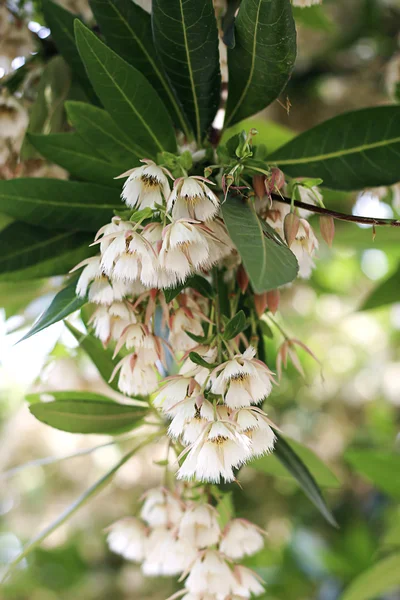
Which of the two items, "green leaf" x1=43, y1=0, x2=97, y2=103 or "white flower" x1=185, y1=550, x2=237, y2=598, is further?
"green leaf" x1=43, y1=0, x2=97, y2=103

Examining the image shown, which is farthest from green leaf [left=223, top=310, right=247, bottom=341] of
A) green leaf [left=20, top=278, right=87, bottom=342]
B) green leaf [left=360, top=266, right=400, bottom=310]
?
green leaf [left=360, top=266, right=400, bottom=310]

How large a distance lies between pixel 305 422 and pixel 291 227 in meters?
2.02

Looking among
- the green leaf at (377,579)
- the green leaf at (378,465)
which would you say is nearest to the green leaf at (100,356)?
the green leaf at (378,465)

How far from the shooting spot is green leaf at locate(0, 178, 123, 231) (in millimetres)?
665

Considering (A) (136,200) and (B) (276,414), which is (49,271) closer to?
(A) (136,200)

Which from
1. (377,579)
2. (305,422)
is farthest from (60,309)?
(305,422)

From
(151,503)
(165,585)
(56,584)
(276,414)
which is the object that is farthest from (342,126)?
Answer: (56,584)

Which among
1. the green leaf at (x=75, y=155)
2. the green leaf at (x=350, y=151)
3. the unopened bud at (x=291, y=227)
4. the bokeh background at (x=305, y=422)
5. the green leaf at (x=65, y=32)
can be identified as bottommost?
the bokeh background at (x=305, y=422)

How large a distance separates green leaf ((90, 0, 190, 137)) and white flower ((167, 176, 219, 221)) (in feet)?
0.70

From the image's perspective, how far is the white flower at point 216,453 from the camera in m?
0.48

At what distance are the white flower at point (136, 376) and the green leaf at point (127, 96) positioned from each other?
0.79ft

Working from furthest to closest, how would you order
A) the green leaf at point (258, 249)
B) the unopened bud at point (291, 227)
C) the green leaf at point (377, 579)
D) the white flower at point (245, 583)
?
1. the green leaf at point (377, 579)
2. the white flower at point (245, 583)
3. the unopened bud at point (291, 227)
4. the green leaf at point (258, 249)

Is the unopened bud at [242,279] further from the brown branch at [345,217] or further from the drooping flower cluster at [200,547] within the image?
the drooping flower cluster at [200,547]

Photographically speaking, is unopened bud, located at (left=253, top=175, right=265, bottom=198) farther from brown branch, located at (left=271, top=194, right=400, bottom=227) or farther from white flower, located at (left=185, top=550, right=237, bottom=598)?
white flower, located at (left=185, top=550, right=237, bottom=598)
